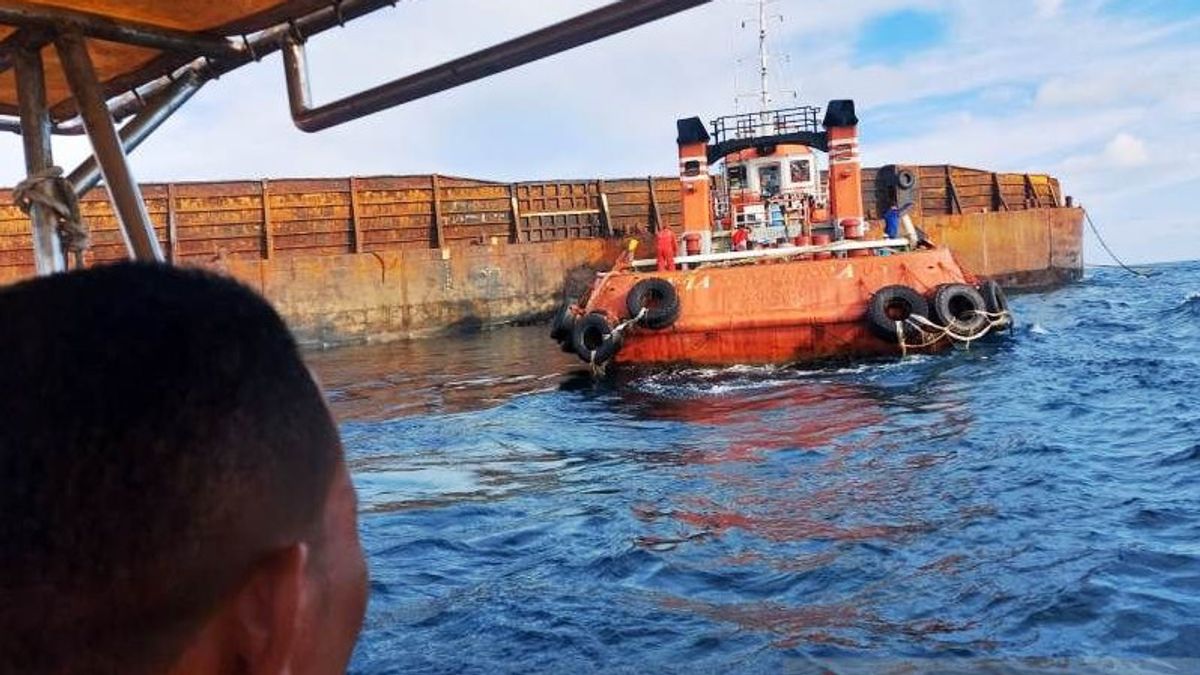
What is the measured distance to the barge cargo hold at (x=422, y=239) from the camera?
75.7ft

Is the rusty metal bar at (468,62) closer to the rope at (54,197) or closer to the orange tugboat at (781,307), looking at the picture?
the rope at (54,197)

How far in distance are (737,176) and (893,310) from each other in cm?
579

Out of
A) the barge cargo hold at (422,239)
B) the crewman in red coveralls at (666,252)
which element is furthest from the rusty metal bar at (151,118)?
the barge cargo hold at (422,239)

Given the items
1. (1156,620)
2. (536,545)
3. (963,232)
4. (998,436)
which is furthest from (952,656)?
(963,232)

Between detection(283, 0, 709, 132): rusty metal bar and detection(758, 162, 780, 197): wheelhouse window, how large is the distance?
1549cm

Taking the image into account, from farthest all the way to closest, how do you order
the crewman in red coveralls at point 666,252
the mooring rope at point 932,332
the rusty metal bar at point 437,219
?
the rusty metal bar at point 437,219
the crewman in red coveralls at point 666,252
the mooring rope at point 932,332

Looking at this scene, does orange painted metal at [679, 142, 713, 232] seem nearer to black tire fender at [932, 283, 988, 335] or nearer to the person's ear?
black tire fender at [932, 283, 988, 335]

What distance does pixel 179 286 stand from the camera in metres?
0.78

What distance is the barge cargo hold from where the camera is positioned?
23078mm

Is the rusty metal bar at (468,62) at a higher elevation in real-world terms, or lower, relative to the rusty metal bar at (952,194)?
lower

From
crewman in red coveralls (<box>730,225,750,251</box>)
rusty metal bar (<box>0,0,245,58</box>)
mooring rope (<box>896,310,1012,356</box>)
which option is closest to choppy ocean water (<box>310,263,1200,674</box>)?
mooring rope (<box>896,310,1012,356</box>)

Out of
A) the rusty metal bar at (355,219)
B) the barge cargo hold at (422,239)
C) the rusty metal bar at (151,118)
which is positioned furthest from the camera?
the rusty metal bar at (355,219)

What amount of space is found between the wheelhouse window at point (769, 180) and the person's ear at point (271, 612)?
17.5 m

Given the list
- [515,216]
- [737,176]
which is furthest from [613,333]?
[515,216]
